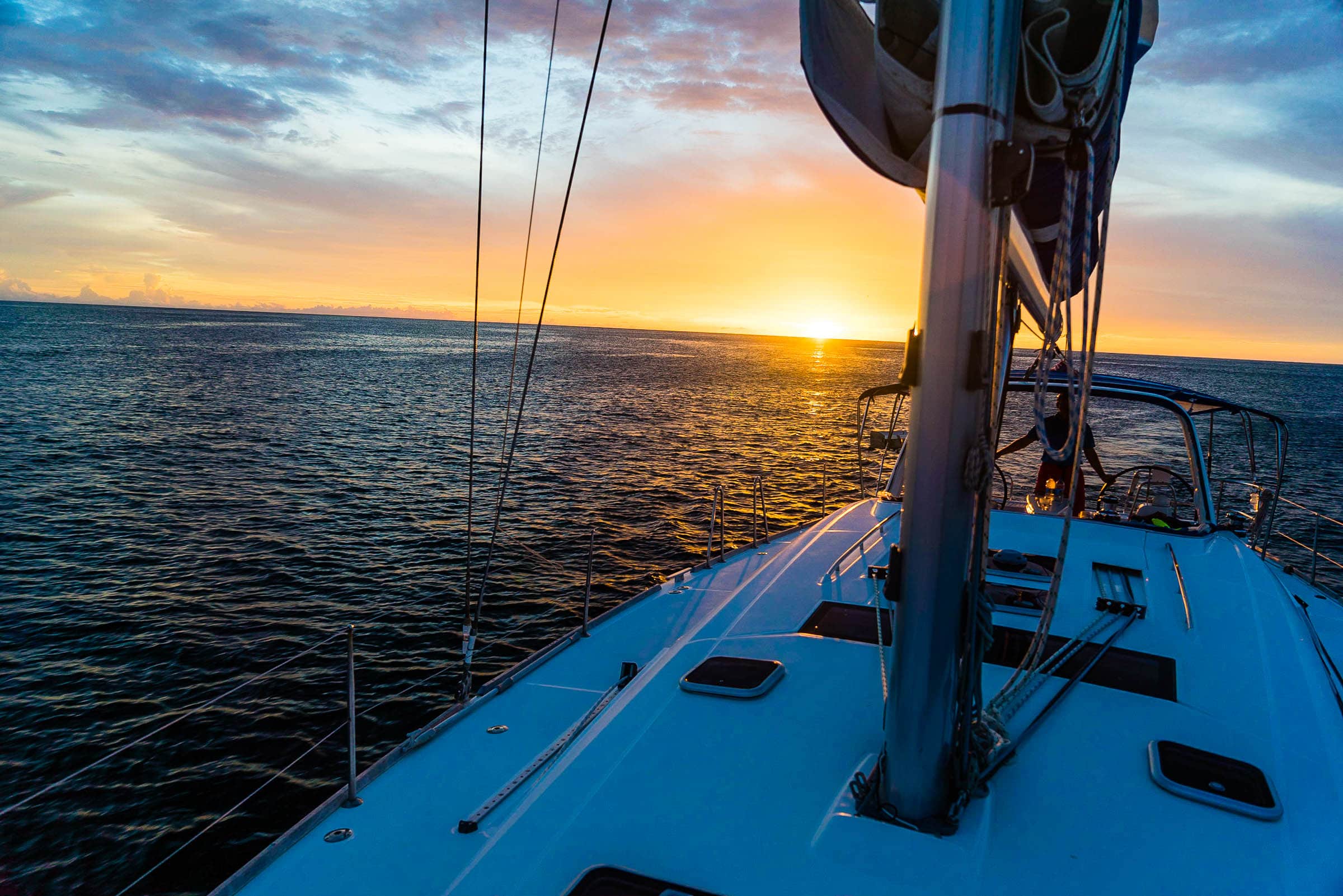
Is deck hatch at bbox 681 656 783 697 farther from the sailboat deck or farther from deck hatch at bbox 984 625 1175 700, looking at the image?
deck hatch at bbox 984 625 1175 700

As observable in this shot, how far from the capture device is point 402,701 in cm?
910

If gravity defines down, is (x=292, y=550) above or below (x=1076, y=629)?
below

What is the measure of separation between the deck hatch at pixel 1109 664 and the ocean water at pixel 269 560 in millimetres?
3687

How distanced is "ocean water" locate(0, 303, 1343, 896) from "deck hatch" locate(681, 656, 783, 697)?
6.08ft

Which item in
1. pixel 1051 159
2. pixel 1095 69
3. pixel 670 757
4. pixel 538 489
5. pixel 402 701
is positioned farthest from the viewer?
pixel 538 489

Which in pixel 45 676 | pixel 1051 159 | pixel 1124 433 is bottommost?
pixel 45 676

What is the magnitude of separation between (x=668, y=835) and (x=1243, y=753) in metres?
2.56

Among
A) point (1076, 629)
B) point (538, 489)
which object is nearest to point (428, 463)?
point (538, 489)

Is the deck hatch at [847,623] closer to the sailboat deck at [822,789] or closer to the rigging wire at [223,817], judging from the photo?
the sailboat deck at [822,789]

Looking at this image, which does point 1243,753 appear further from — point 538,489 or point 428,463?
point 428,463

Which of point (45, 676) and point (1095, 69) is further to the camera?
point (45, 676)

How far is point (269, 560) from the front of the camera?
1401 centimetres

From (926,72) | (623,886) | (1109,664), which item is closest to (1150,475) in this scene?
(1109,664)

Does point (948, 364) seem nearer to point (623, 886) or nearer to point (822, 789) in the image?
point (822, 789)
